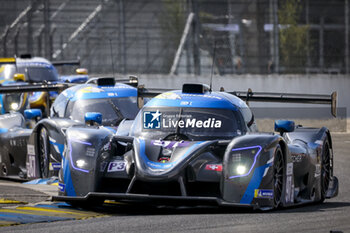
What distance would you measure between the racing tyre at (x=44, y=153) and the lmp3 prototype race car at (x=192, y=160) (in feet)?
8.64

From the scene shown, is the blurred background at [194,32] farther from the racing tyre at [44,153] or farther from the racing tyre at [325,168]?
the racing tyre at [325,168]

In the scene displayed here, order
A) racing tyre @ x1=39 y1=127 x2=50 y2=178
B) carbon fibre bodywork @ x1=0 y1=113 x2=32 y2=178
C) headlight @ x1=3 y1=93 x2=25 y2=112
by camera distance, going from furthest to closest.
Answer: headlight @ x1=3 y1=93 x2=25 y2=112 → carbon fibre bodywork @ x1=0 y1=113 x2=32 y2=178 → racing tyre @ x1=39 y1=127 x2=50 y2=178

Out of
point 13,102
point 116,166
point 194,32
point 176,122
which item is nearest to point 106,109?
point 176,122

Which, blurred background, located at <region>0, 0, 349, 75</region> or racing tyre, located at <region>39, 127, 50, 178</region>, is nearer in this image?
racing tyre, located at <region>39, 127, 50, 178</region>

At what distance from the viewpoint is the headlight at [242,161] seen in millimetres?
9016

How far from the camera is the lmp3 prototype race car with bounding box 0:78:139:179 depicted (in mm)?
13039

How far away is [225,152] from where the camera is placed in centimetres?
912

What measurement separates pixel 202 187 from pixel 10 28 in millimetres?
16371

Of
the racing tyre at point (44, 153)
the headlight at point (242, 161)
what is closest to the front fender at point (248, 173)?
the headlight at point (242, 161)

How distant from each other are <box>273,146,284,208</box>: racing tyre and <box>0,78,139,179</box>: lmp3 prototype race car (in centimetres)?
381

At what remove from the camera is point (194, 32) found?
79.2 ft

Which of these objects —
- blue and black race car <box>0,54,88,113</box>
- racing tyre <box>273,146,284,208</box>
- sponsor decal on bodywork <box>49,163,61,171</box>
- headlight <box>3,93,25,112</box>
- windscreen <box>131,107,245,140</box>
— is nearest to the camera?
racing tyre <box>273,146,284,208</box>

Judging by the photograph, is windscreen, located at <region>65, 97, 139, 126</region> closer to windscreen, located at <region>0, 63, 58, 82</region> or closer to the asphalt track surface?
the asphalt track surface

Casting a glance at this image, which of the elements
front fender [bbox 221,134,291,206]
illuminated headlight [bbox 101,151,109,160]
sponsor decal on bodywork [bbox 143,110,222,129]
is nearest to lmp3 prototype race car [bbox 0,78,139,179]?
sponsor decal on bodywork [bbox 143,110,222,129]
